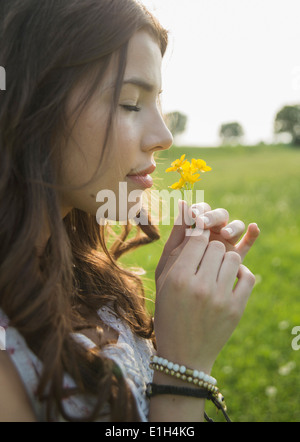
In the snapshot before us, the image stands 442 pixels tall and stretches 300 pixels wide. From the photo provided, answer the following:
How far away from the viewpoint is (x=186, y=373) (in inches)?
48.1

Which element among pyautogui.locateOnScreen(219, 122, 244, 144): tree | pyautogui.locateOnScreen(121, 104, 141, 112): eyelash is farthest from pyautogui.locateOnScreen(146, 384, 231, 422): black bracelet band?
pyautogui.locateOnScreen(219, 122, 244, 144): tree

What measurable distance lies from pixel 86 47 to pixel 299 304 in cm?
421

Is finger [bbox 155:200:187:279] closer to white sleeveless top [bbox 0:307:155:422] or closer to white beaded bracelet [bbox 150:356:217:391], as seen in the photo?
white sleeveless top [bbox 0:307:155:422]

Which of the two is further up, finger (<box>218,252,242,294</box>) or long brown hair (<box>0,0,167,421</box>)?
long brown hair (<box>0,0,167,421</box>)

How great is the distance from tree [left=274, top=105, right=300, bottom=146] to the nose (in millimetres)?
45364

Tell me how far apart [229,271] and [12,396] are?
2.23ft

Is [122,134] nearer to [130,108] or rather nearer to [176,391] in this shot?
[130,108]

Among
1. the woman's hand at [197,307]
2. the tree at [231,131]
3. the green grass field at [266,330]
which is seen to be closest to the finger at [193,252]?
the woman's hand at [197,307]

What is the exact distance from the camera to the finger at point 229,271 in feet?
4.34

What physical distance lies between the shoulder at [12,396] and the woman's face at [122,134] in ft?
1.77

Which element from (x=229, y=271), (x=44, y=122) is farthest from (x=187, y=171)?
(x=44, y=122)

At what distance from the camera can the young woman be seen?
119cm

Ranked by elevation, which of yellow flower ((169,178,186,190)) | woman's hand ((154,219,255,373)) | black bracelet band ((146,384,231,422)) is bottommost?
black bracelet band ((146,384,231,422))

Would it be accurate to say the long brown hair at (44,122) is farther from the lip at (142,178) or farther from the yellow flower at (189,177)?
the yellow flower at (189,177)
